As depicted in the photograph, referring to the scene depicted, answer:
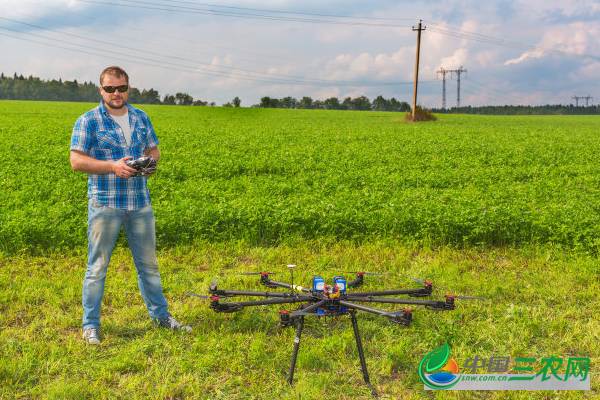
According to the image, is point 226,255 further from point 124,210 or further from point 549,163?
point 549,163

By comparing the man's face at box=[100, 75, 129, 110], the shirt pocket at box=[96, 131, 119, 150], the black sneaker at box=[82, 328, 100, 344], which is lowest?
the black sneaker at box=[82, 328, 100, 344]

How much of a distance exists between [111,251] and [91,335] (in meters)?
0.88

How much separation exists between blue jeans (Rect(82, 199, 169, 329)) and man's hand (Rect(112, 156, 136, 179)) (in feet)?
1.64

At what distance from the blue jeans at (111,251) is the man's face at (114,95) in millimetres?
975

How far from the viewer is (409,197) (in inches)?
370

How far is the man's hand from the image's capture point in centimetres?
400

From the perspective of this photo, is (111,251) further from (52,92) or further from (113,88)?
(52,92)

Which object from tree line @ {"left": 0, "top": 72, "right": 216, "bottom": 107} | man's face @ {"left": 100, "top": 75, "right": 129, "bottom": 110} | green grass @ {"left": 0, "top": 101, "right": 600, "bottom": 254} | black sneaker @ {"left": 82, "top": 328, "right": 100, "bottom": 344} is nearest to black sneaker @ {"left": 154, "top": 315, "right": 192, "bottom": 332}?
black sneaker @ {"left": 82, "top": 328, "right": 100, "bottom": 344}

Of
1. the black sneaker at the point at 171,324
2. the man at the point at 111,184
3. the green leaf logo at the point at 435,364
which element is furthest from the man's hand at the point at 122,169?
the green leaf logo at the point at 435,364

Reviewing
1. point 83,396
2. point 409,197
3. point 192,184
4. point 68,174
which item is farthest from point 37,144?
point 83,396

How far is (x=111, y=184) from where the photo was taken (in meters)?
4.34

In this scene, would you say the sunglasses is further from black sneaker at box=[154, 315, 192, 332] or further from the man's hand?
black sneaker at box=[154, 315, 192, 332]

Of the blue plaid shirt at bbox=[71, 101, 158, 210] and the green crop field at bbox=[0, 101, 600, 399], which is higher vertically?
the blue plaid shirt at bbox=[71, 101, 158, 210]

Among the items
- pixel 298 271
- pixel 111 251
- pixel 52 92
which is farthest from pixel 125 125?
pixel 52 92
